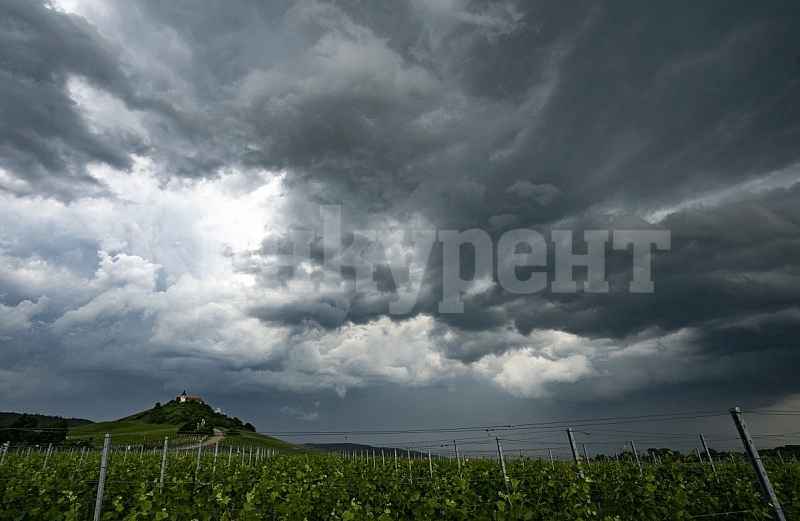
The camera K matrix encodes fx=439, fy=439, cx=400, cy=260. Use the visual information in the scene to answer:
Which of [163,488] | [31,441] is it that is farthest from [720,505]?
[31,441]

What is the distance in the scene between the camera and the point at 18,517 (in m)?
12.0

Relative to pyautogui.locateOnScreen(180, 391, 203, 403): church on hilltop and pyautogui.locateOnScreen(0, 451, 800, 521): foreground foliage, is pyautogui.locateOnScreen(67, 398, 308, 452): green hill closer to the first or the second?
pyautogui.locateOnScreen(180, 391, 203, 403): church on hilltop

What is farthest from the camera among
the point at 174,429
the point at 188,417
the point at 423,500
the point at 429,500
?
the point at 188,417

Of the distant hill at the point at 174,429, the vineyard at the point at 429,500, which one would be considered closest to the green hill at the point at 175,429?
the distant hill at the point at 174,429

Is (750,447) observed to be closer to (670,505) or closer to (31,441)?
(670,505)

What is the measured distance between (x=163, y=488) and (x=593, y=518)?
42.7 ft

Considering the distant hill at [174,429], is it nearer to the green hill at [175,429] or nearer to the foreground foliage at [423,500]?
the green hill at [175,429]

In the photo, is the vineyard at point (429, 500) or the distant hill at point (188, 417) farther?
the distant hill at point (188, 417)

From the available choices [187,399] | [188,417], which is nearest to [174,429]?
[188,417]

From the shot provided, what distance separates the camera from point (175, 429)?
9200 cm

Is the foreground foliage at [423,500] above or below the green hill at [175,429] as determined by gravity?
below

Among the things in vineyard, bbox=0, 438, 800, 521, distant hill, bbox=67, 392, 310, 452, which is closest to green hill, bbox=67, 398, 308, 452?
distant hill, bbox=67, 392, 310, 452

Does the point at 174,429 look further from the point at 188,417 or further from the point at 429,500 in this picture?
the point at 429,500

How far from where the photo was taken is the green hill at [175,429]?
75938mm
